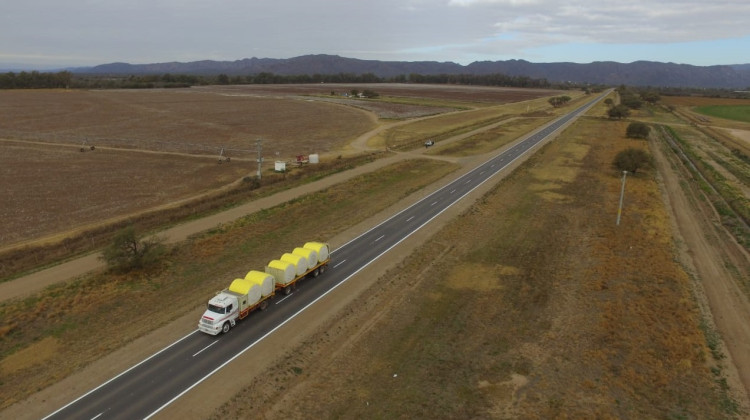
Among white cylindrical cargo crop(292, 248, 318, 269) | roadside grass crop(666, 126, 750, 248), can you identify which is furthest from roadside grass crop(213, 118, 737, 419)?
roadside grass crop(666, 126, 750, 248)

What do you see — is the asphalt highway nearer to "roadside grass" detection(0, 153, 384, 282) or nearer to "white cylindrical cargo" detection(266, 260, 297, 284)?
"white cylindrical cargo" detection(266, 260, 297, 284)

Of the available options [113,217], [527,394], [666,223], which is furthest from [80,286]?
[666,223]

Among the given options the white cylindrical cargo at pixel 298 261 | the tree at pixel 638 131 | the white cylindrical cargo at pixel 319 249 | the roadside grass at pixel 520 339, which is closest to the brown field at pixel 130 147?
the white cylindrical cargo at pixel 298 261

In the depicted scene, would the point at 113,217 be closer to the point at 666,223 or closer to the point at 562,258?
the point at 562,258

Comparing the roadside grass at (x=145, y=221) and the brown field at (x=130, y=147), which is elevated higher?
the brown field at (x=130, y=147)

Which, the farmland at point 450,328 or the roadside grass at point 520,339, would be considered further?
the farmland at point 450,328

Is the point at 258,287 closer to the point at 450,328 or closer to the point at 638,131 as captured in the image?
the point at 450,328

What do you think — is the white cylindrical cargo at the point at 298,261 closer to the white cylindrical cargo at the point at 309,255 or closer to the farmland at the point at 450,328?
the white cylindrical cargo at the point at 309,255
